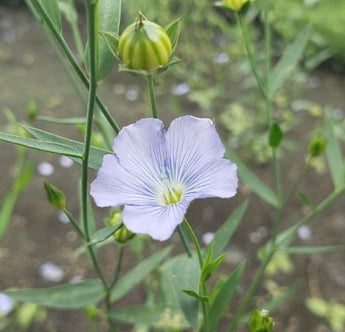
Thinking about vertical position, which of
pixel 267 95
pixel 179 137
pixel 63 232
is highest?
pixel 179 137

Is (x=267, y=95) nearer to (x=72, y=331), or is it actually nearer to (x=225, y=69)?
(x=72, y=331)

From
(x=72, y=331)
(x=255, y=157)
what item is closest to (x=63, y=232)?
(x=72, y=331)

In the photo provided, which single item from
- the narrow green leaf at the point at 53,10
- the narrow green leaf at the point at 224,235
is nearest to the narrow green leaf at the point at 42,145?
the narrow green leaf at the point at 53,10

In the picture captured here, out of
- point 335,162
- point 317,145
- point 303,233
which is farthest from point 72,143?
point 303,233

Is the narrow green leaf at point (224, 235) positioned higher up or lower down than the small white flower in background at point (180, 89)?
higher up

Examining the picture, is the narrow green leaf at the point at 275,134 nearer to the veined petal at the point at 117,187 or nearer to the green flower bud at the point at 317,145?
the green flower bud at the point at 317,145

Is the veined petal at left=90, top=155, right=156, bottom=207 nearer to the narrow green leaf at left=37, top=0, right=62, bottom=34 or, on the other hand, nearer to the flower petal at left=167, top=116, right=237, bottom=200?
the flower petal at left=167, top=116, right=237, bottom=200
